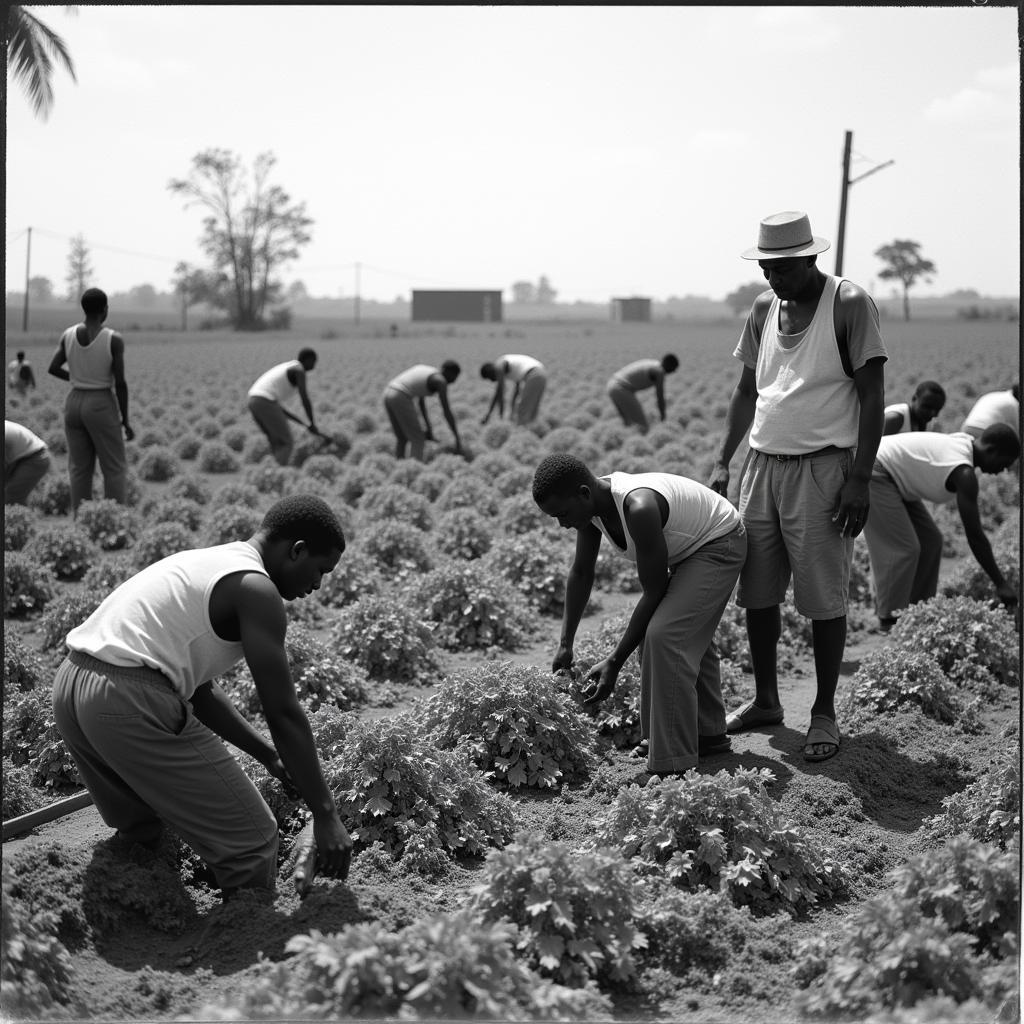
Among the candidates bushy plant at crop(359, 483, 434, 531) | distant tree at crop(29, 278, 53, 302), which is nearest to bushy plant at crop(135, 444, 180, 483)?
bushy plant at crop(359, 483, 434, 531)

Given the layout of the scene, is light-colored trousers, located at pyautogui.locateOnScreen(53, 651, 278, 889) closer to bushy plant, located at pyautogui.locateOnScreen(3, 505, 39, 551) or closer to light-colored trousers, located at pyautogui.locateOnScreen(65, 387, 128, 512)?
light-colored trousers, located at pyautogui.locateOnScreen(65, 387, 128, 512)

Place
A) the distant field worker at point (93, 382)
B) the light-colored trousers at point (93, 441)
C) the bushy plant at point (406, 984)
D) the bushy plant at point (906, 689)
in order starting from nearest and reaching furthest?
the bushy plant at point (406, 984) → the bushy plant at point (906, 689) → the distant field worker at point (93, 382) → the light-colored trousers at point (93, 441)

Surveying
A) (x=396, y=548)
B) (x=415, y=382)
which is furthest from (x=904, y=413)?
(x=415, y=382)

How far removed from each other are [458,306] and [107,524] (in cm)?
9465

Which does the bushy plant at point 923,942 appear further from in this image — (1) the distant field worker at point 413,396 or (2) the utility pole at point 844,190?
(2) the utility pole at point 844,190

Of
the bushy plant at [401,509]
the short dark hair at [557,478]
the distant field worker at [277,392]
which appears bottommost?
the bushy plant at [401,509]

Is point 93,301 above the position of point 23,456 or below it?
above

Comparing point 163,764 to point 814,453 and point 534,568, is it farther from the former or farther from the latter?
point 534,568

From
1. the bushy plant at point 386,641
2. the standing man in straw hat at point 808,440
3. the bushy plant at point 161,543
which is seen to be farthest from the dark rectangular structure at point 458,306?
the standing man in straw hat at point 808,440

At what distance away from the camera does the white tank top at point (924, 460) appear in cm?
709

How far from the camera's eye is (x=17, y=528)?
33.1ft

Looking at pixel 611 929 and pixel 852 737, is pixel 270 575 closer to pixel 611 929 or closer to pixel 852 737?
pixel 611 929

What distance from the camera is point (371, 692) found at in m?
6.37

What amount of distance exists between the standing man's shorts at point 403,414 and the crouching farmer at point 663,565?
9382 millimetres
